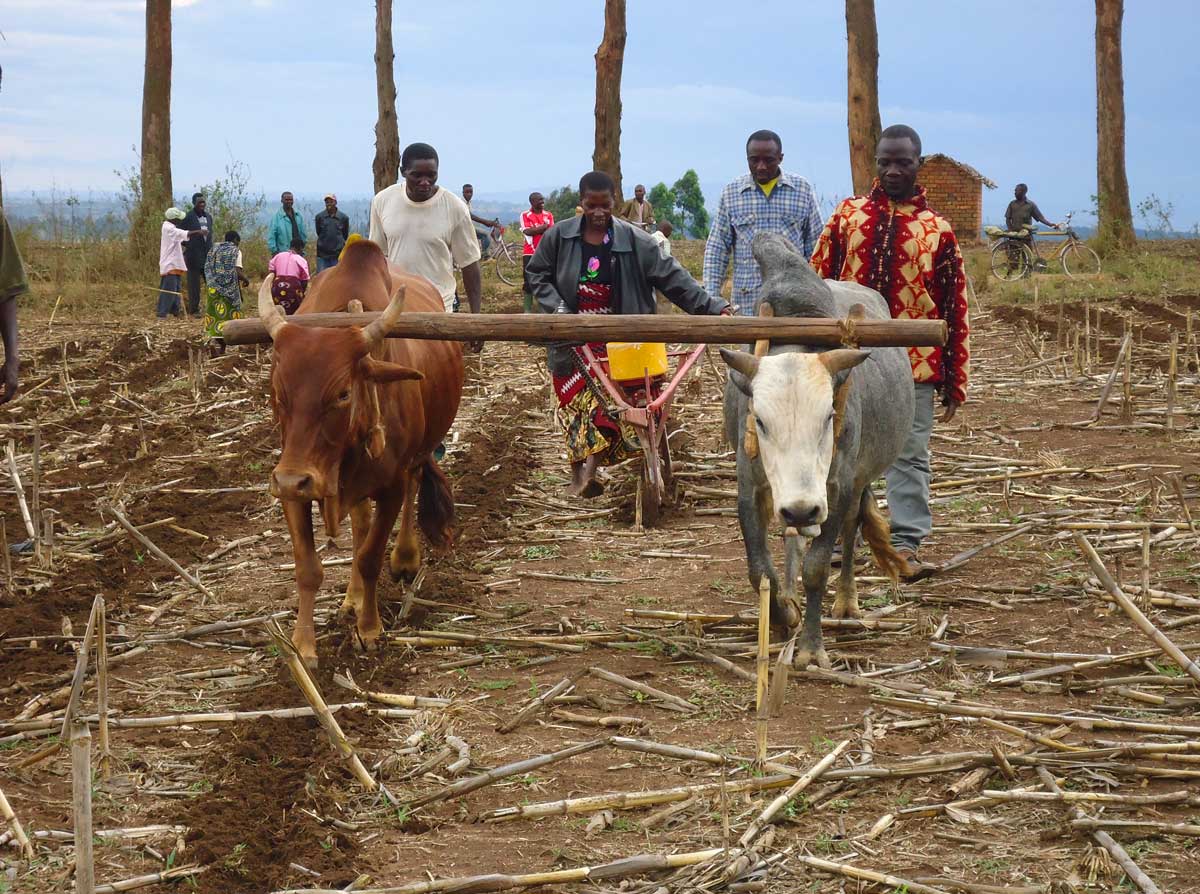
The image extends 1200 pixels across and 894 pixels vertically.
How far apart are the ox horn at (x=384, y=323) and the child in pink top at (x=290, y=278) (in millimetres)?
1991

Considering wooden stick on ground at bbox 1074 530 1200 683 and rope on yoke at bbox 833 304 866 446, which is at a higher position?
rope on yoke at bbox 833 304 866 446

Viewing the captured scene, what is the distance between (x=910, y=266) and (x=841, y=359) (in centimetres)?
176

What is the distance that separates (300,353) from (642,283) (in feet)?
10.6

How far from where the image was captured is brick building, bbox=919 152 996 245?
3400 cm

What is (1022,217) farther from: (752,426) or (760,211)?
(752,426)

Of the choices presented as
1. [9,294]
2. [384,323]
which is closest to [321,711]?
[384,323]

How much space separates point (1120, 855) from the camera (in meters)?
3.51

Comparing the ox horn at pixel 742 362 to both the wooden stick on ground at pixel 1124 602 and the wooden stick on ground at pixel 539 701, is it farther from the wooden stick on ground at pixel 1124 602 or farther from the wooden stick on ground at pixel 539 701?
the wooden stick on ground at pixel 1124 602

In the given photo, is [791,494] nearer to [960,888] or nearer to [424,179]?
[960,888]

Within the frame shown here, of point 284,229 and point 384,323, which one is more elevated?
point 284,229

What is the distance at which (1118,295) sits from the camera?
2106 cm

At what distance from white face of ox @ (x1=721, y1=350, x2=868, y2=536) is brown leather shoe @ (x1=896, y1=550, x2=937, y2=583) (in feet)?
5.80

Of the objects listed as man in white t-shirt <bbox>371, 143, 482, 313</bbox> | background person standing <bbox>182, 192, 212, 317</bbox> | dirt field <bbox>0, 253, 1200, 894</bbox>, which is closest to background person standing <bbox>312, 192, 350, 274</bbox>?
background person standing <bbox>182, 192, 212, 317</bbox>

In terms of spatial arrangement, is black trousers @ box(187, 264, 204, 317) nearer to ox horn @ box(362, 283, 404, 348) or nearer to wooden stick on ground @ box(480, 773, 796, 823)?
ox horn @ box(362, 283, 404, 348)
